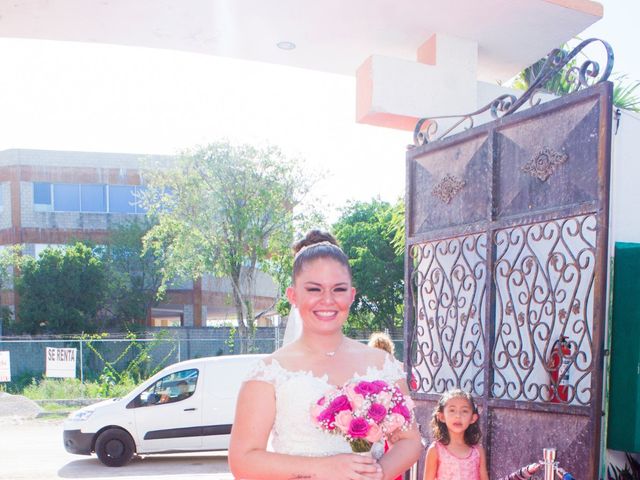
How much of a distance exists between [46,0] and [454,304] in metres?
3.71

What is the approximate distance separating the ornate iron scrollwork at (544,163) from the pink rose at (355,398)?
7.66 feet

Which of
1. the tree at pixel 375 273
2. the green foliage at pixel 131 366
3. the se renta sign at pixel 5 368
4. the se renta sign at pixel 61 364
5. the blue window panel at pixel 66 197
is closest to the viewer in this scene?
the se renta sign at pixel 61 364

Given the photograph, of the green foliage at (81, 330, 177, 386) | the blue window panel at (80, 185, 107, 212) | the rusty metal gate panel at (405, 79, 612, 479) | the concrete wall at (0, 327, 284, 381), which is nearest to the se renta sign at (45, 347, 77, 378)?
the green foliage at (81, 330, 177, 386)

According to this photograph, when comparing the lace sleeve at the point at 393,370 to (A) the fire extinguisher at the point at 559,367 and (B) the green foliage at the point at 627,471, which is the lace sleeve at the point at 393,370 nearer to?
(A) the fire extinguisher at the point at 559,367

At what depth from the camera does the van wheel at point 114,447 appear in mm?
10609

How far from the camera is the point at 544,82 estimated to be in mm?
4273

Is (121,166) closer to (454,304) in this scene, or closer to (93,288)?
(93,288)

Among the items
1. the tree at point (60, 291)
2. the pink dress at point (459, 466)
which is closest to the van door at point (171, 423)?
the pink dress at point (459, 466)

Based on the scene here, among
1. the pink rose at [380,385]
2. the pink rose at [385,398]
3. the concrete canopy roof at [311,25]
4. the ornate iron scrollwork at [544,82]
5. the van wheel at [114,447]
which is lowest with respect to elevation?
the van wheel at [114,447]

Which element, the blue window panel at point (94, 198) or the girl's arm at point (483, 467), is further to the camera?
the blue window panel at point (94, 198)

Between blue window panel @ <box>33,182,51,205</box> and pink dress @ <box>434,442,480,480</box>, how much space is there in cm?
2749

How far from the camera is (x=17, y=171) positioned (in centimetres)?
2825

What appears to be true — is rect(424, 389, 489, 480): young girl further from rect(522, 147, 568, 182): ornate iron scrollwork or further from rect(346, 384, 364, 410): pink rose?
rect(346, 384, 364, 410): pink rose

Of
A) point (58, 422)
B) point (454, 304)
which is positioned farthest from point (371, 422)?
point (58, 422)
